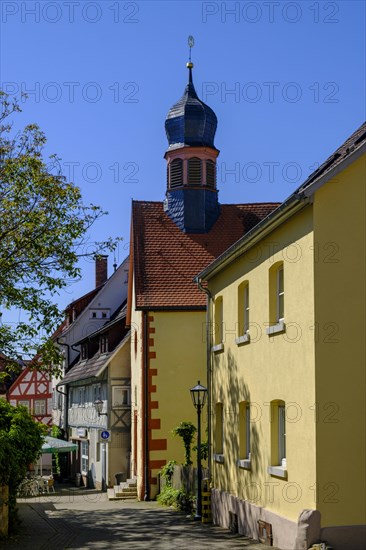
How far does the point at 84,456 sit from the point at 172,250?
15896 mm

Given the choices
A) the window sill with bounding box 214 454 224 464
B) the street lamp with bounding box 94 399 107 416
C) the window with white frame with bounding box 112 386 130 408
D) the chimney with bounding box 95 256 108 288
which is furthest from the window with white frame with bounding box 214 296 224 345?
the chimney with bounding box 95 256 108 288

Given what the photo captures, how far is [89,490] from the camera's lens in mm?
39781

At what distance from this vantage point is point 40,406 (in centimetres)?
6141

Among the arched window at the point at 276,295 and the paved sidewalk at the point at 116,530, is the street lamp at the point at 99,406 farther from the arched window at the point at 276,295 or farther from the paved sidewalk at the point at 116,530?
the arched window at the point at 276,295

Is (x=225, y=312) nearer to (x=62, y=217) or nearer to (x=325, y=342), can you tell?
(x=62, y=217)

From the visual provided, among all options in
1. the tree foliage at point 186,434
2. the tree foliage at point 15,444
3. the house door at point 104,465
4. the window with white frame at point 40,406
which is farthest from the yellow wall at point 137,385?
the window with white frame at point 40,406

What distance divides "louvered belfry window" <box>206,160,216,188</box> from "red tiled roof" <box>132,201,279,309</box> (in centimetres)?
136

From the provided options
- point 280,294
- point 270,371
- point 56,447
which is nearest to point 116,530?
point 270,371

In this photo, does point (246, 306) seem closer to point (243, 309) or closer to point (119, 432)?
point (243, 309)

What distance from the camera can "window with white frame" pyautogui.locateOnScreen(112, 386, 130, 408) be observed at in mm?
36406

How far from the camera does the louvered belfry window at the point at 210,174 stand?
3394 centimetres

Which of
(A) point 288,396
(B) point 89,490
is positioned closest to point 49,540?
(A) point 288,396

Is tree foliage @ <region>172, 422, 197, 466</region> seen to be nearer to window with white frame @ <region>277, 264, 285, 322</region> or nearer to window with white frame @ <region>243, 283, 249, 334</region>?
window with white frame @ <region>243, 283, 249, 334</region>

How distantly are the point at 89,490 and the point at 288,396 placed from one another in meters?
26.0
